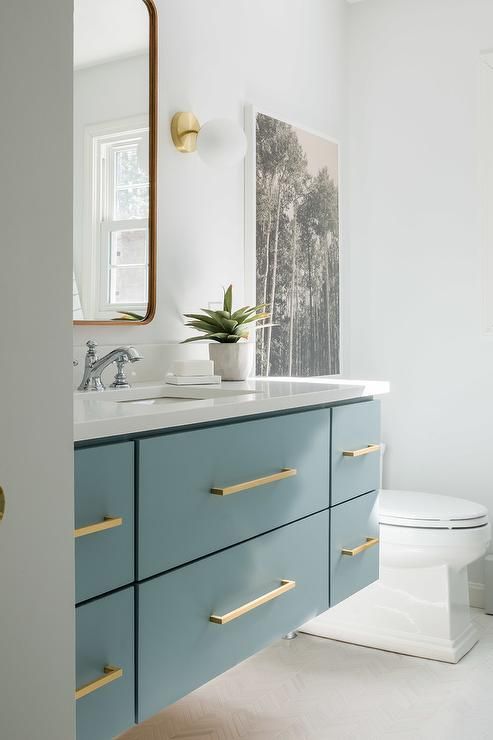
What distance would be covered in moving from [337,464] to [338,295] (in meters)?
1.32

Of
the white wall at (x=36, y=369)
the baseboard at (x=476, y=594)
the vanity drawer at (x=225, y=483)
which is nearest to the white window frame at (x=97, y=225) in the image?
the vanity drawer at (x=225, y=483)

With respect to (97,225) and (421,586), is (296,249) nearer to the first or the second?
(97,225)

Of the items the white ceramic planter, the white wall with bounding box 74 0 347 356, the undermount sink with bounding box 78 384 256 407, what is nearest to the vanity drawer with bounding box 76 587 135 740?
the undermount sink with bounding box 78 384 256 407

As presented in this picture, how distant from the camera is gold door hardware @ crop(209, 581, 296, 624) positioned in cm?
138

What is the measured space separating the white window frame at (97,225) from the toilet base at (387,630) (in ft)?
4.29

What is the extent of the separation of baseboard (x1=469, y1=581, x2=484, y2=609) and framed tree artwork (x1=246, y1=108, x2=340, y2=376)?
37.5 inches

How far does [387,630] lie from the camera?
8.24 ft

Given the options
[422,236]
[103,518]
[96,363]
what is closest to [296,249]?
[422,236]

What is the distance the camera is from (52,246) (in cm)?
78

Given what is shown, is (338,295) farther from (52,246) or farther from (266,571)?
(52,246)

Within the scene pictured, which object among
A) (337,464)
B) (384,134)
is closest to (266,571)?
(337,464)

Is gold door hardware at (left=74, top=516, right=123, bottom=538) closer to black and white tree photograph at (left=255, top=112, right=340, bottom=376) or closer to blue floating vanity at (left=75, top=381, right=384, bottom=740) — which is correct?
blue floating vanity at (left=75, top=381, right=384, bottom=740)

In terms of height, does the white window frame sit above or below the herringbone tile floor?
above

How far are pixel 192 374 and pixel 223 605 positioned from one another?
2.05ft
